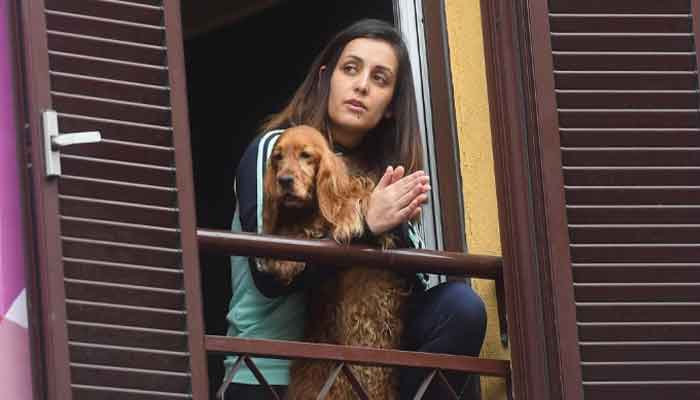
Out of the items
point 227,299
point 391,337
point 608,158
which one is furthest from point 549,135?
point 227,299

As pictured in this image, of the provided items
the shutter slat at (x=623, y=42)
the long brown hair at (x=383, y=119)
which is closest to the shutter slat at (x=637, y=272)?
the shutter slat at (x=623, y=42)

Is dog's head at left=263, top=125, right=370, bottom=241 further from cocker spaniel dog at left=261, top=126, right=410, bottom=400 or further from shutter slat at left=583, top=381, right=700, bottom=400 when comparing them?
shutter slat at left=583, top=381, right=700, bottom=400

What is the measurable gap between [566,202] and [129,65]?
1.18 m

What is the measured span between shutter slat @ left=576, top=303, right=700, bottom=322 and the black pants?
0.40 meters

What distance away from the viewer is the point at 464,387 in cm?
725

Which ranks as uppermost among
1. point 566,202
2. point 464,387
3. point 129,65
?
point 129,65

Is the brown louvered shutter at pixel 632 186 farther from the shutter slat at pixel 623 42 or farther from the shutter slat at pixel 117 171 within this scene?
the shutter slat at pixel 117 171

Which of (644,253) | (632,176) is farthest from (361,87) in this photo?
(644,253)

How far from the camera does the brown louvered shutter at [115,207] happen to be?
21.0 feet

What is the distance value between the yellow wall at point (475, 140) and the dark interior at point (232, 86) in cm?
105

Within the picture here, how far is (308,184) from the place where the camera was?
23.6 ft

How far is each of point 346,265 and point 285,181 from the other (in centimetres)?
30

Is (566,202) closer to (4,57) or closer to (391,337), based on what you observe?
(391,337)

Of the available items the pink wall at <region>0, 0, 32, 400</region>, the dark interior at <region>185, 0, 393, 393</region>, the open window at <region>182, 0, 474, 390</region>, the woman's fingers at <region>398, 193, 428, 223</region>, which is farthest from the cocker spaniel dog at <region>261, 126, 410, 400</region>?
the dark interior at <region>185, 0, 393, 393</region>
